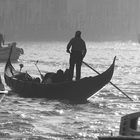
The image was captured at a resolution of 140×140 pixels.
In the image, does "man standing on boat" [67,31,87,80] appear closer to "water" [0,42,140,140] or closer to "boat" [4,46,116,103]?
"boat" [4,46,116,103]

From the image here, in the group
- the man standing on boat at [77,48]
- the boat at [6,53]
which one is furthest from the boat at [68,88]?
the boat at [6,53]

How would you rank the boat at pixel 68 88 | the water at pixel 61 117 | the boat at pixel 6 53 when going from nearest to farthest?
1. the water at pixel 61 117
2. the boat at pixel 68 88
3. the boat at pixel 6 53

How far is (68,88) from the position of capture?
21.8 m

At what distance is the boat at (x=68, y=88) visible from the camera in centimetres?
2122

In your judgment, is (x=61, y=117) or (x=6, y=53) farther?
(x=6, y=53)

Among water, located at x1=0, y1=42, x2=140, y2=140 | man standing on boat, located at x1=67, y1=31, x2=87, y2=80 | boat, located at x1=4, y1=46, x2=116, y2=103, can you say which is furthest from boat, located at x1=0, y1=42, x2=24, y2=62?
man standing on boat, located at x1=67, y1=31, x2=87, y2=80

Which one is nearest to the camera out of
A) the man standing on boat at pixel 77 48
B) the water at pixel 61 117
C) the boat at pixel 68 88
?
the water at pixel 61 117

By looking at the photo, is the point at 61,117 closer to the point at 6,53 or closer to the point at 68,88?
the point at 68,88

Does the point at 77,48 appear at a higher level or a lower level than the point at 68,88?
higher

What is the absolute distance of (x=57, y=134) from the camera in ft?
50.8

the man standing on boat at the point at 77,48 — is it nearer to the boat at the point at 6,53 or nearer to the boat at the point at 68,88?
the boat at the point at 68,88

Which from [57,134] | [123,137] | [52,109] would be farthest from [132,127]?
[52,109]

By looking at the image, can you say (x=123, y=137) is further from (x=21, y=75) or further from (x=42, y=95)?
(x=21, y=75)

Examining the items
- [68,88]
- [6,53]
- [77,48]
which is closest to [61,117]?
[68,88]
